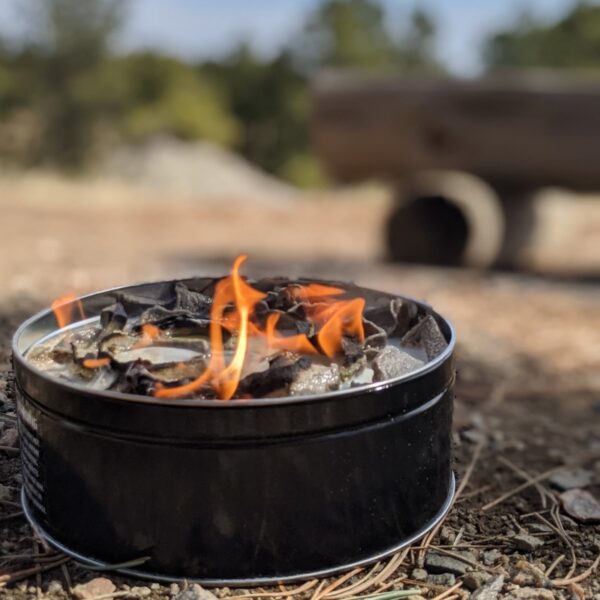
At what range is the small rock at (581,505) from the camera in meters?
2.47

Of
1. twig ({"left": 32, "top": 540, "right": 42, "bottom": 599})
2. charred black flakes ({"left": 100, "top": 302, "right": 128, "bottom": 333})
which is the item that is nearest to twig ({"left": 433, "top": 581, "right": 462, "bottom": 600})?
twig ({"left": 32, "top": 540, "right": 42, "bottom": 599})

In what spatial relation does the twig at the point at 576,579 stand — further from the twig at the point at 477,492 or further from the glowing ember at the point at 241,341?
the glowing ember at the point at 241,341

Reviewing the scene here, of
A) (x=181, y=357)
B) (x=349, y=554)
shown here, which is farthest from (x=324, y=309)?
(x=349, y=554)

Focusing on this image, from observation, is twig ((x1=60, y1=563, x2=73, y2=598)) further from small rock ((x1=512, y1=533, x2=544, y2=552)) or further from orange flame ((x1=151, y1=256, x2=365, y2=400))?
small rock ((x1=512, y1=533, x2=544, y2=552))

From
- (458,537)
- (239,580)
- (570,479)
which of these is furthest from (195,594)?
(570,479)

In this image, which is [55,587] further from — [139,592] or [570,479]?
[570,479]

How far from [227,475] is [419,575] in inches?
23.3

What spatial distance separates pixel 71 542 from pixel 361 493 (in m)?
0.68

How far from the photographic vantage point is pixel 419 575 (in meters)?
2.08

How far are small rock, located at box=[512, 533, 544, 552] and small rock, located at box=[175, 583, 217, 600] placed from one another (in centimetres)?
86

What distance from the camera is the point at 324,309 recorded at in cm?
233

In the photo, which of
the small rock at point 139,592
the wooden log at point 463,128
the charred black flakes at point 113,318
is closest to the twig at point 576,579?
the small rock at point 139,592

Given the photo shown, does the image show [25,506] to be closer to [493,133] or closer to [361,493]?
[361,493]

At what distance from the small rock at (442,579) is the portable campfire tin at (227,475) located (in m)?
0.13
